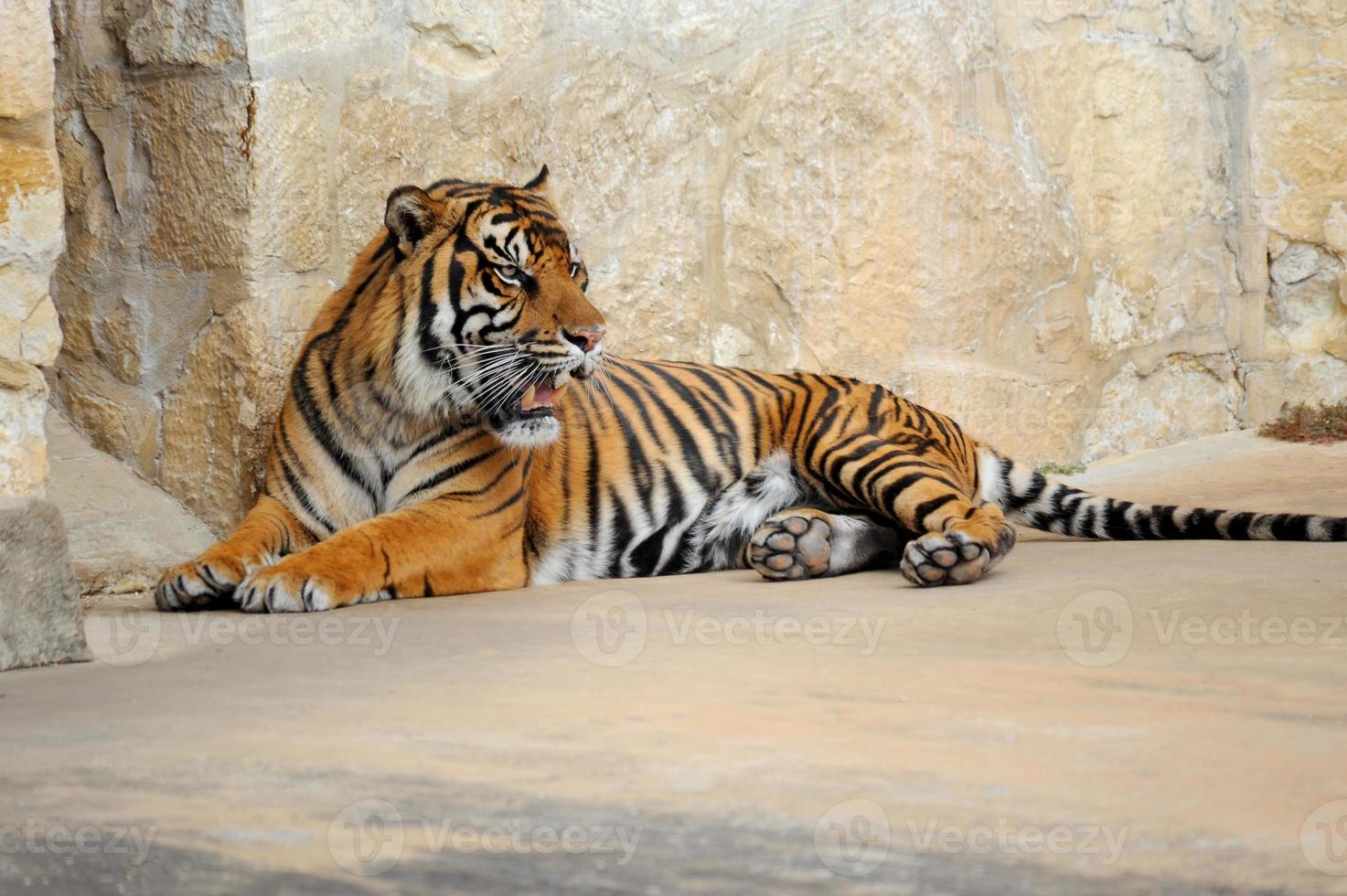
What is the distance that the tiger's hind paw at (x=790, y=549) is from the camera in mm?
4164

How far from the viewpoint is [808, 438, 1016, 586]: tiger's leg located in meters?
3.78

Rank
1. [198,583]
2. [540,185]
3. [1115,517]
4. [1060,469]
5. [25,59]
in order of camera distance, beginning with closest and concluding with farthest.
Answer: [25,59] < [198,583] < [540,185] < [1115,517] < [1060,469]

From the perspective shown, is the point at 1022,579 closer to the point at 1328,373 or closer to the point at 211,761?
the point at 211,761

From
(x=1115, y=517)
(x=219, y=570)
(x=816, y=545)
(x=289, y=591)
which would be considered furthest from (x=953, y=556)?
(x=219, y=570)

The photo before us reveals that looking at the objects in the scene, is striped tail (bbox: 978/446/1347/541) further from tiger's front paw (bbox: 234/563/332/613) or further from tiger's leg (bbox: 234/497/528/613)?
tiger's front paw (bbox: 234/563/332/613)

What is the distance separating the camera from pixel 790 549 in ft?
13.7

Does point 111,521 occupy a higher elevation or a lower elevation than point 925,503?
lower

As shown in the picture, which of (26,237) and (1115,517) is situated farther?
(1115,517)

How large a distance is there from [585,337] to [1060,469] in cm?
275

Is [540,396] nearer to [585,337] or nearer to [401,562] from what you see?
[585,337]

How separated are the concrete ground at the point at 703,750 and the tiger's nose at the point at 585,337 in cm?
81

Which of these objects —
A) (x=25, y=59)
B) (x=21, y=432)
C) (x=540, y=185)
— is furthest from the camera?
(x=540, y=185)

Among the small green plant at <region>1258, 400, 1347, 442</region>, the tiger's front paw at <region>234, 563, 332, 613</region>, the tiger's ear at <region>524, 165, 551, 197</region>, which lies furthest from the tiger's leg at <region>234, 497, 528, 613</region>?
the small green plant at <region>1258, 400, 1347, 442</region>

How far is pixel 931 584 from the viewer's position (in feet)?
12.6
